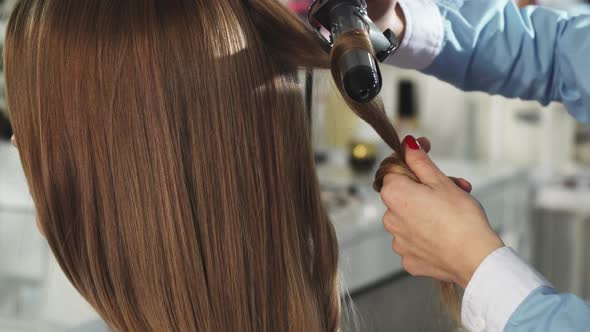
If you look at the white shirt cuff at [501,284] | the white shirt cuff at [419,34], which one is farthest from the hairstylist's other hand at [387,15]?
the white shirt cuff at [501,284]

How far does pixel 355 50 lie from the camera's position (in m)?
0.79

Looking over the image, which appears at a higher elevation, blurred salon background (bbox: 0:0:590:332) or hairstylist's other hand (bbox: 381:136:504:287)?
hairstylist's other hand (bbox: 381:136:504:287)

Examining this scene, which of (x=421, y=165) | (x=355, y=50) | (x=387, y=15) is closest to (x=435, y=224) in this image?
(x=421, y=165)

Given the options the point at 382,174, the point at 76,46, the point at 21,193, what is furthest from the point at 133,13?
the point at 21,193

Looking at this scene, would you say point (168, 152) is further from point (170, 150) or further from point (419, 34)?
point (419, 34)

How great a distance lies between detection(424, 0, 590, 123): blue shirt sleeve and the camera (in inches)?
45.8

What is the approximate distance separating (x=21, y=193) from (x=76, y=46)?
3.99ft

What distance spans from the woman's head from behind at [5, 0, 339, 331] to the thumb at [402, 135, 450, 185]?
0.43ft

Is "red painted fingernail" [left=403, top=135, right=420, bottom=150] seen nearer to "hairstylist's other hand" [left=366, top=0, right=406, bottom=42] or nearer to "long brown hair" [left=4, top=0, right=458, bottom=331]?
"long brown hair" [left=4, top=0, right=458, bottom=331]

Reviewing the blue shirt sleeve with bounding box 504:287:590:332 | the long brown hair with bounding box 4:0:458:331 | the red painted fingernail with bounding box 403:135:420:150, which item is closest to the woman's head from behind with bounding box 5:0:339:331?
the long brown hair with bounding box 4:0:458:331

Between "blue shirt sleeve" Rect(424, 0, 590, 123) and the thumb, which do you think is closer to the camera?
the thumb

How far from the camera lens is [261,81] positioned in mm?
928

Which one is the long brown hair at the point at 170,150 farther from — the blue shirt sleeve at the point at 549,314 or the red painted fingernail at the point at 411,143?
the blue shirt sleeve at the point at 549,314

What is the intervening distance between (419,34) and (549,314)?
1.45 ft
